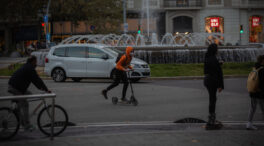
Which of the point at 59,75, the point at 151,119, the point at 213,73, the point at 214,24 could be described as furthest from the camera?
the point at 214,24

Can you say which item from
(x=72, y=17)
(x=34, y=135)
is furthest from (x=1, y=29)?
(x=34, y=135)

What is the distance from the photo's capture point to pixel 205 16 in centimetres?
5025

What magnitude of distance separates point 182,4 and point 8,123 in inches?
1786

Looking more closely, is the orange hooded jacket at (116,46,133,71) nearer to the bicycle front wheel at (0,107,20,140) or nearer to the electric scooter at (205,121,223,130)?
the electric scooter at (205,121,223,130)

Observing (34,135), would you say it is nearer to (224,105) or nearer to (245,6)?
(224,105)

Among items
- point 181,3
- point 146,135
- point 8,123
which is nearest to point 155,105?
point 146,135

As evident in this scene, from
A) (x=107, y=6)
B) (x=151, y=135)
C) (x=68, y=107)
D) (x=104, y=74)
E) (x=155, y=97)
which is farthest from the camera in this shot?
(x=107, y=6)

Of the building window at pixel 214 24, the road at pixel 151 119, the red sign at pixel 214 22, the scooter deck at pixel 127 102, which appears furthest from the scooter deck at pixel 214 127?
the red sign at pixel 214 22

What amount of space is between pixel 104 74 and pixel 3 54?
119 feet

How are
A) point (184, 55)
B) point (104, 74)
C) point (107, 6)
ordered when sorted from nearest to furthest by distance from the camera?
point (104, 74) → point (184, 55) → point (107, 6)

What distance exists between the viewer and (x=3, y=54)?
50.6m

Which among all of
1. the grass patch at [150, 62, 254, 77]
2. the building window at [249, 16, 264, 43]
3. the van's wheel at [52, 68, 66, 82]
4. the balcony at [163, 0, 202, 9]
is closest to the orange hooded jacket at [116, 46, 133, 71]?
the van's wheel at [52, 68, 66, 82]

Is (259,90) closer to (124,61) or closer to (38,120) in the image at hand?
(38,120)

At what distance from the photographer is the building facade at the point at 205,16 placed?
1969 inches
